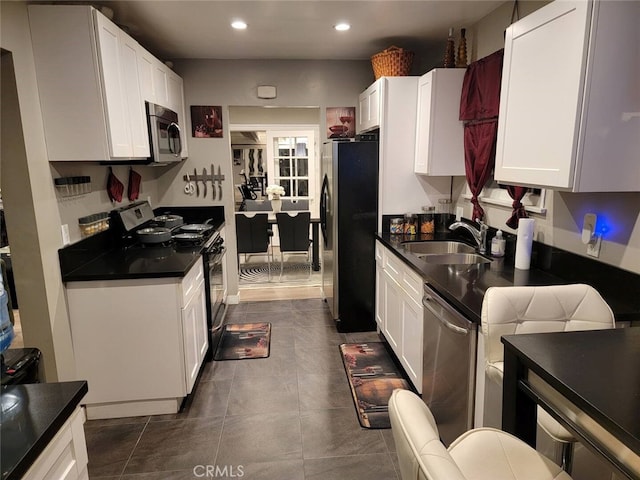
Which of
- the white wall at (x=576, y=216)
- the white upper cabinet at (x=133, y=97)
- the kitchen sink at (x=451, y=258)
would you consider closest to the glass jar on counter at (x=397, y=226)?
the kitchen sink at (x=451, y=258)

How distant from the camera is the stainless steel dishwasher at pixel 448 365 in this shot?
177 centimetres

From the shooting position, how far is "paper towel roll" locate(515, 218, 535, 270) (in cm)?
218

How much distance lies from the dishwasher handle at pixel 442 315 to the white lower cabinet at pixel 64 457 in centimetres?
145

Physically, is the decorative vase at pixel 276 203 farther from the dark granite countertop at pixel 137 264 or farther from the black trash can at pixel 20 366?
the black trash can at pixel 20 366

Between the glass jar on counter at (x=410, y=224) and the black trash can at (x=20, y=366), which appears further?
the glass jar on counter at (x=410, y=224)

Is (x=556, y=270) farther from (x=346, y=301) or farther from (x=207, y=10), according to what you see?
(x=207, y=10)

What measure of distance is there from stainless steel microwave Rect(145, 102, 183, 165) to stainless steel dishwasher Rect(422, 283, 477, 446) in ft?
6.95

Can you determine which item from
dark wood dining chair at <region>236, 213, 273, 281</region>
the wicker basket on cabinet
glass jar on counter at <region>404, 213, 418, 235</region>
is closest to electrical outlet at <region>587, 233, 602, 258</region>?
glass jar on counter at <region>404, 213, 418, 235</region>

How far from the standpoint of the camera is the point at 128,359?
2.38 metres

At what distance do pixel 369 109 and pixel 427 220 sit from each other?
1137 mm

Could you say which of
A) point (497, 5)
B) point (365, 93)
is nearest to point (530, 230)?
point (497, 5)

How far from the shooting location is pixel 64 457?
104cm

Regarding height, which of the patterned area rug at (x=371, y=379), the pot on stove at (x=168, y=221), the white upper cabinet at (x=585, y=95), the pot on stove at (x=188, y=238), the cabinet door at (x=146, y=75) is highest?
the cabinet door at (x=146, y=75)

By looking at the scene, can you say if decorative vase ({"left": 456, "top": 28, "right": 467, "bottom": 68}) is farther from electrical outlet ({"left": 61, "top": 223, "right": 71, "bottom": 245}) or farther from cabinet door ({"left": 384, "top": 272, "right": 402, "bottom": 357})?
electrical outlet ({"left": 61, "top": 223, "right": 71, "bottom": 245})
